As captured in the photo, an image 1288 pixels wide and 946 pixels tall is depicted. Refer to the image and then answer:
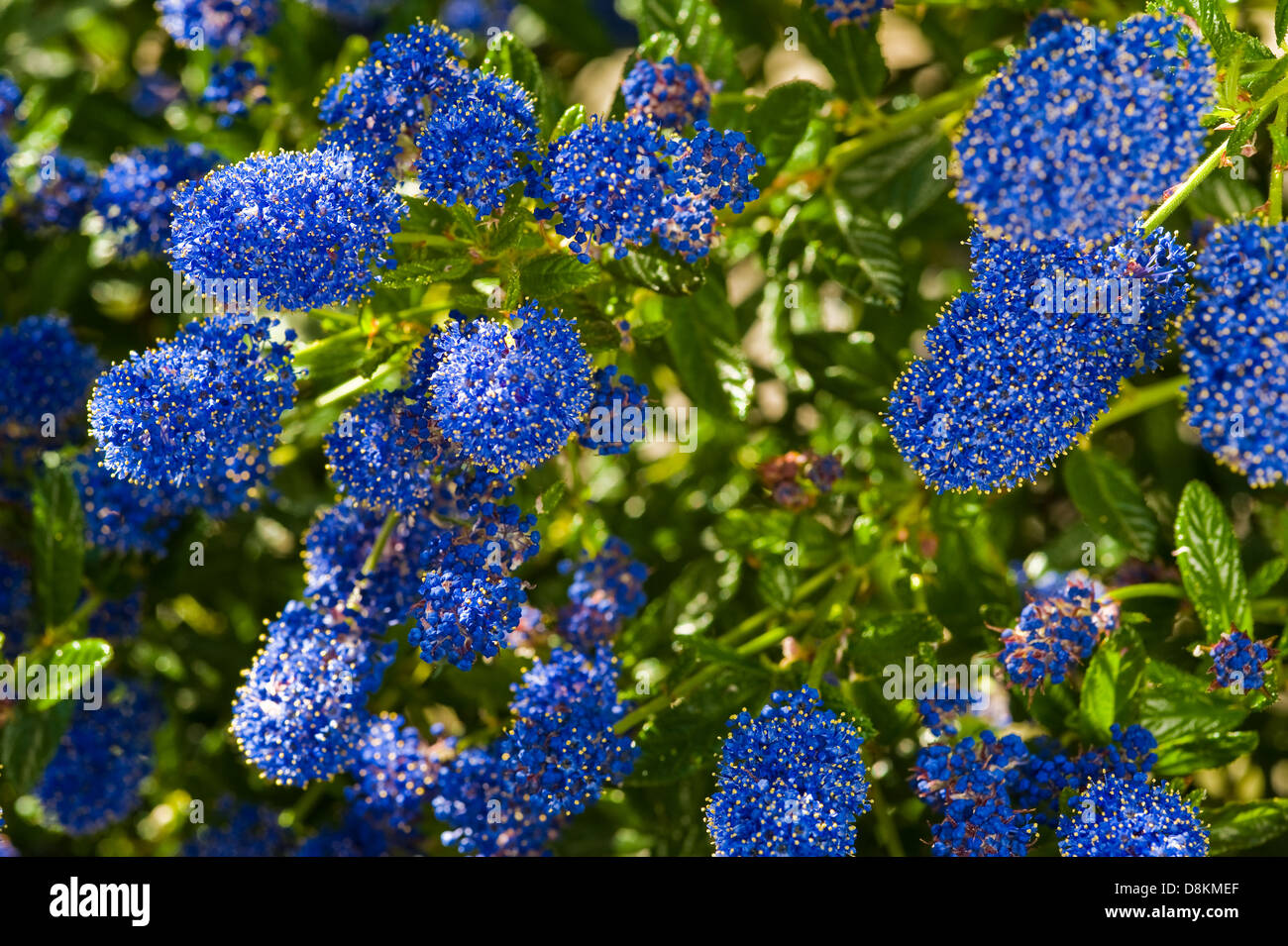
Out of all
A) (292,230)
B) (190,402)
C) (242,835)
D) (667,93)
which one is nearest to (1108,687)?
(667,93)

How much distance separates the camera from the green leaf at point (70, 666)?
2.83 m

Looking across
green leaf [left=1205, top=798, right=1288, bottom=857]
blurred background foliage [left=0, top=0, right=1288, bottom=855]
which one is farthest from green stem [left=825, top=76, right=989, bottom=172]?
green leaf [left=1205, top=798, right=1288, bottom=857]

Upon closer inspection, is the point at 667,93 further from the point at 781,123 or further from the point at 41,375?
the point at 41,375

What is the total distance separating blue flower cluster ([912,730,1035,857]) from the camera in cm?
242

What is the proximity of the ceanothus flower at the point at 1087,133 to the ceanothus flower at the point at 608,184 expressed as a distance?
62cm

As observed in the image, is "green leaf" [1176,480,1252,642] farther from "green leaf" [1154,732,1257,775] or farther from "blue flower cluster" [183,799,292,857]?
"blue flower cluster" [183,799,292,857]

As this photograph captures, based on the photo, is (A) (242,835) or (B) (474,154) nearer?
(B) (474,154)

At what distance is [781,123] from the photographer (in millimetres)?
2889

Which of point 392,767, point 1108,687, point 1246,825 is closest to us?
point 1108,687

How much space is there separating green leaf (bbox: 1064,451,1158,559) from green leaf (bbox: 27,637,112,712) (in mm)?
2572

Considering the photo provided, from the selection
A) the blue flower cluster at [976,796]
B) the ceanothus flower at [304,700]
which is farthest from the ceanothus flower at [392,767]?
the blue flower cluster at [976,796]

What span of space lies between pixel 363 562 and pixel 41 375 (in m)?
1.14

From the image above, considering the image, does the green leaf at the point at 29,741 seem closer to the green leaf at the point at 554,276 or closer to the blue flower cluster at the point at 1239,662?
the green leaf at the point at 554,276

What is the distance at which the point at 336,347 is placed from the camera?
2.59 metres
